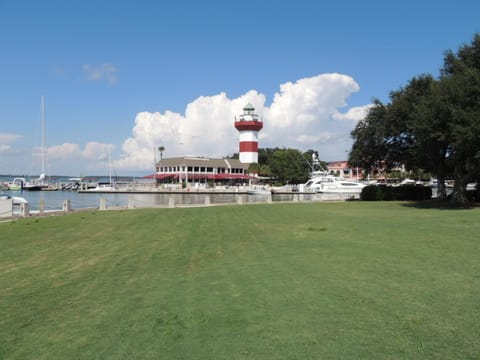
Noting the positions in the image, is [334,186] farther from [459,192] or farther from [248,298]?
[248,298]

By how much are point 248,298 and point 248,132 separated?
86651 millimetres

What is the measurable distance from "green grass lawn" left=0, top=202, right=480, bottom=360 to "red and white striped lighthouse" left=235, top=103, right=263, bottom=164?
7833 cm

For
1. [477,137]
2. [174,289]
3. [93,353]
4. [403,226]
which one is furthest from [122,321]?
[477,137]

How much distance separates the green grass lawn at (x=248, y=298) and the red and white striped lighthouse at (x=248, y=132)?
78331 mm

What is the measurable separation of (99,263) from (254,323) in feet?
20.5

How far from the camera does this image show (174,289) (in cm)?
803

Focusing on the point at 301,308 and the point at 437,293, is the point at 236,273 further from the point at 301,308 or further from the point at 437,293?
the point at 437,293

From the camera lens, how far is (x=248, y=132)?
304ft

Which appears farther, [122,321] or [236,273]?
[236,273]

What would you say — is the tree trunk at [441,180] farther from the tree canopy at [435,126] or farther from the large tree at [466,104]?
the large tree at [466,104]

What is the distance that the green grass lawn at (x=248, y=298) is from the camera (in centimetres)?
518

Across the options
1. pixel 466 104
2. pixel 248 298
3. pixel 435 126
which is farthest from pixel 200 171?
pixel 248 298

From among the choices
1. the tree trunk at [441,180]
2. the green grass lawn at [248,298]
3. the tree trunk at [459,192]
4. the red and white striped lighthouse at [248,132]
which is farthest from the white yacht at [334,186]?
the green grass lawn at [248,298]

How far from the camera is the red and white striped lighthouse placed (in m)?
91.0
